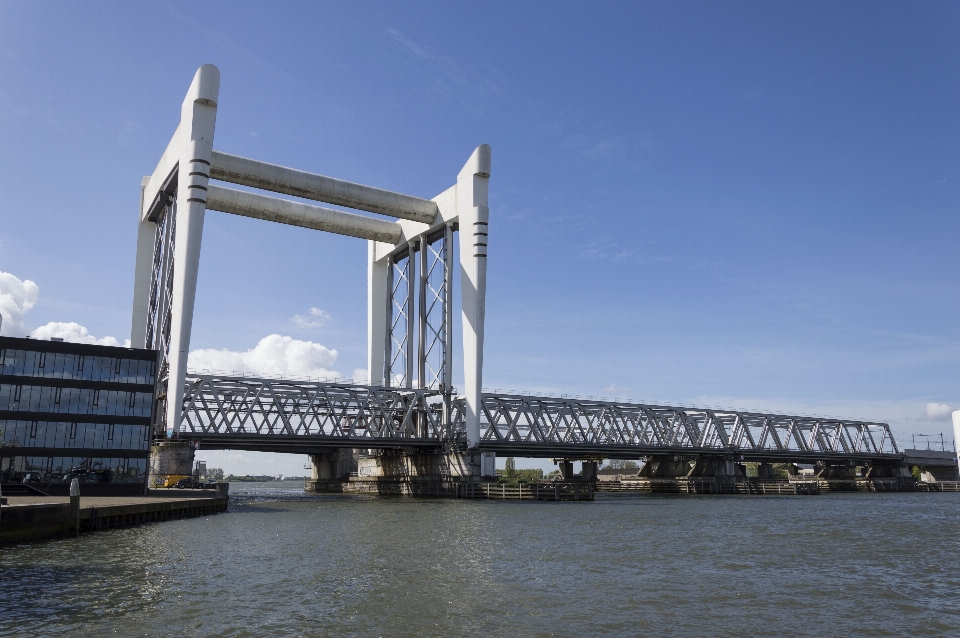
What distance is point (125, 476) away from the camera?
50.4 meters

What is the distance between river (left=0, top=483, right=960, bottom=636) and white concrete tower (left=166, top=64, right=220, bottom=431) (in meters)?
26.7

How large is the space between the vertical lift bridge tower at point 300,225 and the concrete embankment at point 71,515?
18.6 meters

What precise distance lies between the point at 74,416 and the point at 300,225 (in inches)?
1349

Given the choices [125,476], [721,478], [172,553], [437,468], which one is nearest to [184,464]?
[125,476]

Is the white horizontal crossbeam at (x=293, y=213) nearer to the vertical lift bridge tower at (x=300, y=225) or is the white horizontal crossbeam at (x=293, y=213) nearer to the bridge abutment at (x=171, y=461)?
the vertical lift bridge tower at (x=300, y=225)

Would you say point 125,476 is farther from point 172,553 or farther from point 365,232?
point 365,232

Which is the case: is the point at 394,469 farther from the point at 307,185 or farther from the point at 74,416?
the point at 74,416

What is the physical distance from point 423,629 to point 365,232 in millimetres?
71228

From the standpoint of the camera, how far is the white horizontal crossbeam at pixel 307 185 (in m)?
68.2

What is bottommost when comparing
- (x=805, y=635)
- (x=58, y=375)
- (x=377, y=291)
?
(x=805, y=635)

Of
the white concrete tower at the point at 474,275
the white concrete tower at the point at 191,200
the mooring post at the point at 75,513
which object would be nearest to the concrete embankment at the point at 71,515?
the mooring post at the point at 75,513

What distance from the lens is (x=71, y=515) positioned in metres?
30.9

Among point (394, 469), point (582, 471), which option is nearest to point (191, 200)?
point (394, 469)

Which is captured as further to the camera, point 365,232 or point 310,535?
point 365,232
